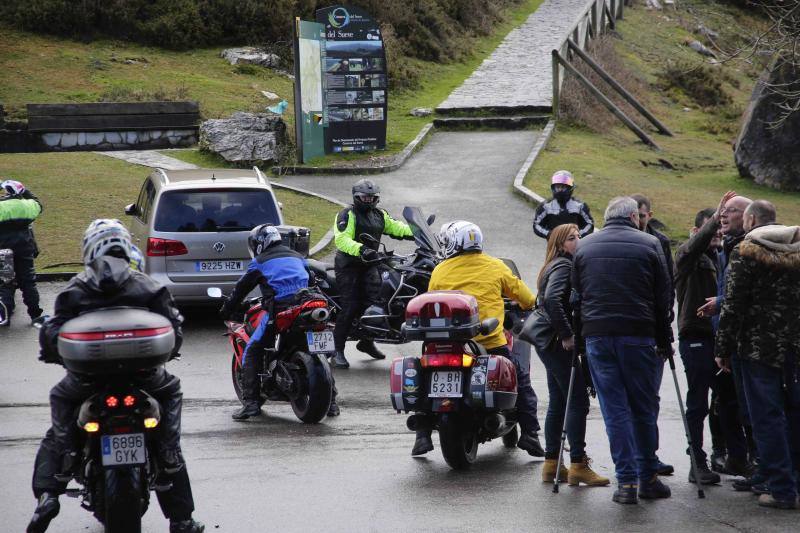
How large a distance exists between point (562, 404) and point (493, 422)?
491 mm

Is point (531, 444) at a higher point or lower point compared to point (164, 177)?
higher

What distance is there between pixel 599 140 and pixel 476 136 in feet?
9.58

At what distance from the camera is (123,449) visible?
18.9ft

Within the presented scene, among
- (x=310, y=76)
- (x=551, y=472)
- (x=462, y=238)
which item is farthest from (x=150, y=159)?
(x=551, y=472)

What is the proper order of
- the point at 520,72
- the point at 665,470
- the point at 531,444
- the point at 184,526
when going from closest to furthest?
1. the point at 184,526
2. the point at 665,470
3. the point at 531,444
4. the point at 520,72

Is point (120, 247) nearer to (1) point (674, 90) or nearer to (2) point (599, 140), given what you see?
(2) point (599, 140)

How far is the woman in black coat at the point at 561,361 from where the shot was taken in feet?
25.1

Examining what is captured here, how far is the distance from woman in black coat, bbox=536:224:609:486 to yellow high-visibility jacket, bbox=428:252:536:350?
353 millimetres

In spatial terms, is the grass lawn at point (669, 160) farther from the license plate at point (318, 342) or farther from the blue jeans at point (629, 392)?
the blue jeans at point (629, 392)

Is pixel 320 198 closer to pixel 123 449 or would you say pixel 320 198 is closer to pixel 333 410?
pixel 333 410

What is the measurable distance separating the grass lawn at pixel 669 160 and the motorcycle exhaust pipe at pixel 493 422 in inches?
452

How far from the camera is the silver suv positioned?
13516 millimetres

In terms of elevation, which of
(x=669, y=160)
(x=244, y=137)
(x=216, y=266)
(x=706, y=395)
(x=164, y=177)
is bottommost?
(x=669, y=160)

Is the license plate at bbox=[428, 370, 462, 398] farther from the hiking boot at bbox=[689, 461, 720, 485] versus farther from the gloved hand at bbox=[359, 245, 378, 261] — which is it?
the gloved hand at bbox=[359, 245, 378, 261]
